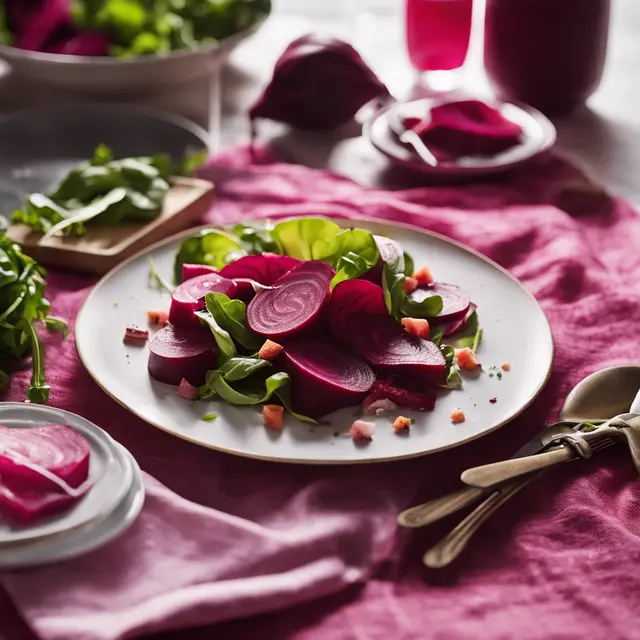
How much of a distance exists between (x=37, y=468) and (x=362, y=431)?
1.12 ft

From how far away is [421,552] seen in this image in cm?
98

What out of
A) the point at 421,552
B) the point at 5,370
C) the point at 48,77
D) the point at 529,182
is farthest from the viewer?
the point at 48,77

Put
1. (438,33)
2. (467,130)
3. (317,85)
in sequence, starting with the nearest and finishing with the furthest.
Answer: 1. (467,130)
2. (317,85)
3. (438,33)

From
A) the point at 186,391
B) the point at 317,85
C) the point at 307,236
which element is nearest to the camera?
the point at 186,391

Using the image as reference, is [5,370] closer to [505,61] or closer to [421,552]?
[421,552]

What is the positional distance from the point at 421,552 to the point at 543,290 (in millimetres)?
618

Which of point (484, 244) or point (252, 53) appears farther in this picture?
point (252, 53)

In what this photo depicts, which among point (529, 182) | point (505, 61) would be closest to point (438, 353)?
point (529, 182)

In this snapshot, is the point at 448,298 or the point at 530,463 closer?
the point at 530,463

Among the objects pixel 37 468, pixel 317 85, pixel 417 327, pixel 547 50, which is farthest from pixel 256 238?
pixel 547 50

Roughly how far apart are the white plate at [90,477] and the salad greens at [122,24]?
1.20 meters

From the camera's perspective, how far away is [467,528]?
3.21 ft

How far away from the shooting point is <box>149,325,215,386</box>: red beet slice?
44.6 inches

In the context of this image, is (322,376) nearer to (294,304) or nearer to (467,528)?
(294,304)
